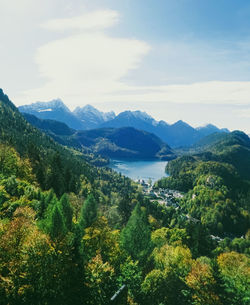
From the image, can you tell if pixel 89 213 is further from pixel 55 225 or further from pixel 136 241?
pixel 55 225

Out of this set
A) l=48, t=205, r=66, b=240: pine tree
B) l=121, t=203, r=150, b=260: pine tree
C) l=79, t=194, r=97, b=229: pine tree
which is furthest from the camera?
A: l=79, t=194, r=97, b=229: pine tree

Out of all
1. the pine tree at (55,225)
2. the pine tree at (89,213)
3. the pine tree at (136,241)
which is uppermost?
the pine tree at (55,225)

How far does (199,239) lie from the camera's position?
85.1 meters

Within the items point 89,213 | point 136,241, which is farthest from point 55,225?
point 136,241

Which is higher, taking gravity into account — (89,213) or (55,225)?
(55,225)

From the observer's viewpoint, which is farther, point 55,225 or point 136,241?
point 136,241

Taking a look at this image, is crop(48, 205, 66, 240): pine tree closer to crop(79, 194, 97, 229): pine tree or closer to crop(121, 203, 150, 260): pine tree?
crop(79, 194, 97, 229): pine tree

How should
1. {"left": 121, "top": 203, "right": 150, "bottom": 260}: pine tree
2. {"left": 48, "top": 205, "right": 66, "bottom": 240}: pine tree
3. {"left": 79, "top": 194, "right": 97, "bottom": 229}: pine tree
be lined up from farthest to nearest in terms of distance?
{"left": 79, "top": 194, "right": 97, "bottom": 229}: pine tree, {"left": 121, "top": 203, "right": 150, "bottom": 260}: pine tree, {"left": 48, "top": 205, "right": 66, "bottom": 240}: pine tree

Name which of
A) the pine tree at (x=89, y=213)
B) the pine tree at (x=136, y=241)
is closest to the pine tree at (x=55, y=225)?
the pine tree at (x=89, y=213)

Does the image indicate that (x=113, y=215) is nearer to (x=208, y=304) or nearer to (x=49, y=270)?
(x=208, y=304)

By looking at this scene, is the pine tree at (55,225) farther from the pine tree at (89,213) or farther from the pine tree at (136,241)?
the pine tree at (136,241)

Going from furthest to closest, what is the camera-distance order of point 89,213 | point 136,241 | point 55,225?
point 89,213, point 136,241, point 55,225

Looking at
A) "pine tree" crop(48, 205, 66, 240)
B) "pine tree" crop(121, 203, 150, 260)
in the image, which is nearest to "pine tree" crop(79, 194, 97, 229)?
"pine tree" crop(121, 203, 150, 260)

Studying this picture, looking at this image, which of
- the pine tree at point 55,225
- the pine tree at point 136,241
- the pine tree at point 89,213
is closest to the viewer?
the pine tree at point 55,225
